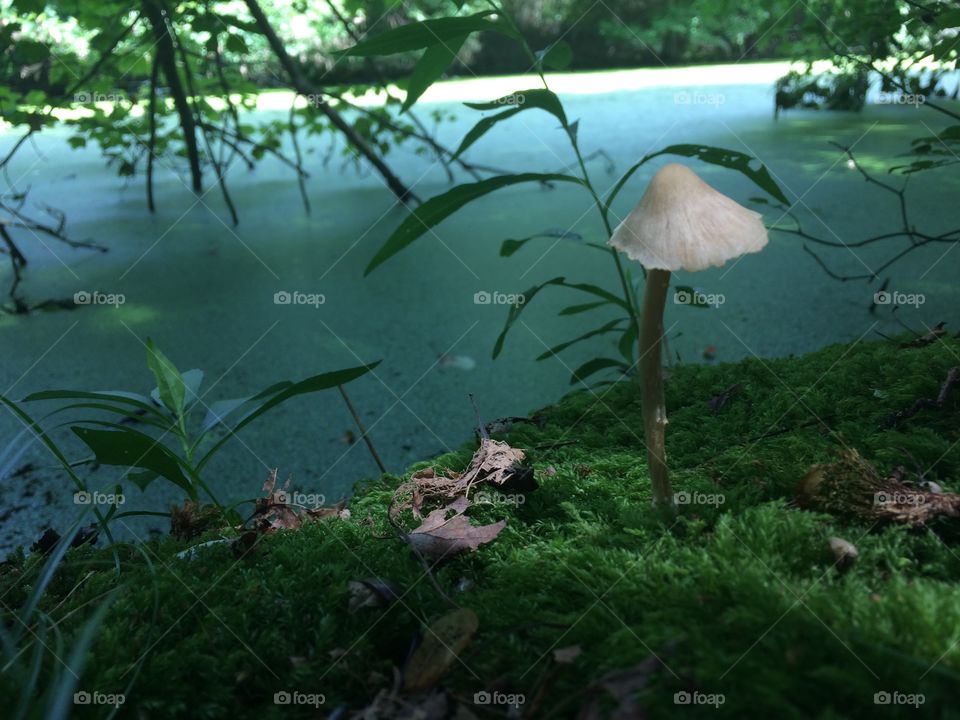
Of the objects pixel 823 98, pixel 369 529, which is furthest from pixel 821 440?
pixel 823 98

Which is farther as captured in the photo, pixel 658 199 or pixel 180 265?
pixel 180 265

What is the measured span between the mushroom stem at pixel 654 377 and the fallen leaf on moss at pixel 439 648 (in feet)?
0.88

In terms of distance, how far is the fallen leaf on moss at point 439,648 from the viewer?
2.27ft

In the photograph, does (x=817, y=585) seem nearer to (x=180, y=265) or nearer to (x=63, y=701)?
(x=63, y=701)

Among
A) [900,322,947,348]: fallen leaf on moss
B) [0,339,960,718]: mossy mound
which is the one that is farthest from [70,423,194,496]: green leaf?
[900,322,947,348]: fallen leaf on moss

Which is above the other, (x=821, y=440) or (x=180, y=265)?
(x=821, y=440)

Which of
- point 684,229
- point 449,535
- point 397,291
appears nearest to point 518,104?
point 684,229

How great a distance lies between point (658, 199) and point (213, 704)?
2.15ft

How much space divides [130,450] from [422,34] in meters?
0.76

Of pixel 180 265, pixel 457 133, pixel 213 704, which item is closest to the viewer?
pixel 213 704

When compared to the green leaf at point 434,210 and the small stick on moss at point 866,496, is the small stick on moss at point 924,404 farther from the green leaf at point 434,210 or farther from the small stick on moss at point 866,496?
the green leaf at point 434,210

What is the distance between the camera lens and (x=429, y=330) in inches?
82.1

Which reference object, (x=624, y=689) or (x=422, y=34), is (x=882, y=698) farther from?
(x=422, y=34)

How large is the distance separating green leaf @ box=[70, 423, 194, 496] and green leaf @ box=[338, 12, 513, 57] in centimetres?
66
